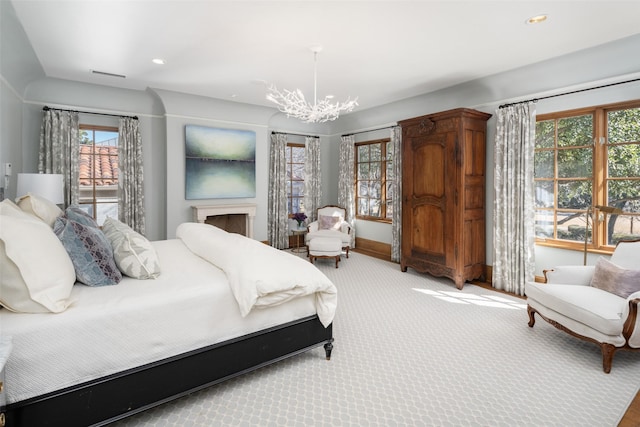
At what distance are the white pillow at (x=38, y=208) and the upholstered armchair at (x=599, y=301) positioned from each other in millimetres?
3912

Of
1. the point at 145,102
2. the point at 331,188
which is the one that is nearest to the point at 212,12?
the point at 145,102

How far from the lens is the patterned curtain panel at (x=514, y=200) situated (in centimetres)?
402

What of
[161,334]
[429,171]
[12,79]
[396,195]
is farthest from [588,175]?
[12,79]

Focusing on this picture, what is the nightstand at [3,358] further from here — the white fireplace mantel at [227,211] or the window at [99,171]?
the window at [99,171]

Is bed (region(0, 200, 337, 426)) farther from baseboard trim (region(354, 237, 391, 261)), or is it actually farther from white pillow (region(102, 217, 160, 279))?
baseboard trim (region(354, 237, 391, 261))

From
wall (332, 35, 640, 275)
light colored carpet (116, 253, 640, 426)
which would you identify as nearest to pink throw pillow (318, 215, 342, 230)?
wall (332, 35, 640, 275)

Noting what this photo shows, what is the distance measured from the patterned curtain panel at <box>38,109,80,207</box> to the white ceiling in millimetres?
Result: 578

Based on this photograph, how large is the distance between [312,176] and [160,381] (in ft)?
18.2

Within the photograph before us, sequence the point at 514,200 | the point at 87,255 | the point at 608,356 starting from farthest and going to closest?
the point at 514,200 < the point at 608,356 < the point at 87,255

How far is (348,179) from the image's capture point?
22.4 ft

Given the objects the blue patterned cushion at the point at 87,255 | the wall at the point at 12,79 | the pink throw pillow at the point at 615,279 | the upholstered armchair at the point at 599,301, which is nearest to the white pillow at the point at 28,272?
the blue patterned cushion at the point at 87,255

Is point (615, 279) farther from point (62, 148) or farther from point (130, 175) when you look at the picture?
point (62, 148)

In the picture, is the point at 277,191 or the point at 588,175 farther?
the point at 277,191

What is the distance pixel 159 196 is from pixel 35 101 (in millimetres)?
1996
